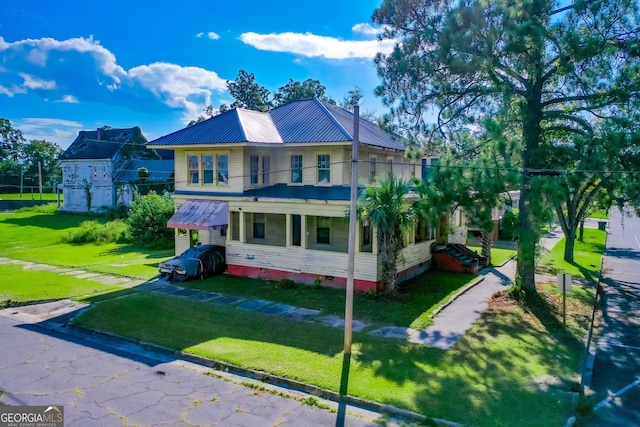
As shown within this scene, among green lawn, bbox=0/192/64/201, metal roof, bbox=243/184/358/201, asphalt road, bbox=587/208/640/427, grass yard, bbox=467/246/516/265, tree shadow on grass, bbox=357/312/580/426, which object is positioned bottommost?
asphalt road, bbox=587/208/640/427

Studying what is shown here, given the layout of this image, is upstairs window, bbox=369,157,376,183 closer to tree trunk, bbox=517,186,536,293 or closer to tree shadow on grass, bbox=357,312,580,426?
tree trunk, bbox=517,186,536,293

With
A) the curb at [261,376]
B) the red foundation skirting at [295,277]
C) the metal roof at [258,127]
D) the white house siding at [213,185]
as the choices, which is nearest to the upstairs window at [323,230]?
the red foundation skirting at [295,277]

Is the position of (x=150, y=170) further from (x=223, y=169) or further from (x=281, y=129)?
(x=281, y=129)

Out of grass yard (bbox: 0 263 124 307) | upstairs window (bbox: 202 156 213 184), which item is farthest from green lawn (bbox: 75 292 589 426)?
upstairs window (bbox: 202 156 213 184)

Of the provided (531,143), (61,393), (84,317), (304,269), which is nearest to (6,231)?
(84,317)
